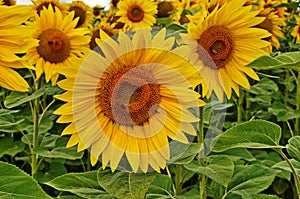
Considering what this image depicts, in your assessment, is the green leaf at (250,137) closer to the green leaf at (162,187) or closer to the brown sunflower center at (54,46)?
the green leaf at (162,187)

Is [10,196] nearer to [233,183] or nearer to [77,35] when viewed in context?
[233,183]

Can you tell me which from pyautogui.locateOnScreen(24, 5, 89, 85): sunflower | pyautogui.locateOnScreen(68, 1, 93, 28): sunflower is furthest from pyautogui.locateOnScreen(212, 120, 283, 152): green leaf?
pyautogui.locateOnScreen(68, 1, 93, 28): sunflower

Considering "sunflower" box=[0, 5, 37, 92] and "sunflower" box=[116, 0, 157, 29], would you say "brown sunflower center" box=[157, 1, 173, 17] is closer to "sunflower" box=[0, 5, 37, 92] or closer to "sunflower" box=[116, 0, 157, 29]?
"sunflower" box=[116, 0, 157, 29]

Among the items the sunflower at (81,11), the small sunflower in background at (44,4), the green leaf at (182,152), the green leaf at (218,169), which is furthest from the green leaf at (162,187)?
the sunflower at (81,11)

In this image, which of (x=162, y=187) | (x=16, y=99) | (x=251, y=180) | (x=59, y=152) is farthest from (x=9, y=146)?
(x=251, y=180)

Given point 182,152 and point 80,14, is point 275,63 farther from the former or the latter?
point 80,14
